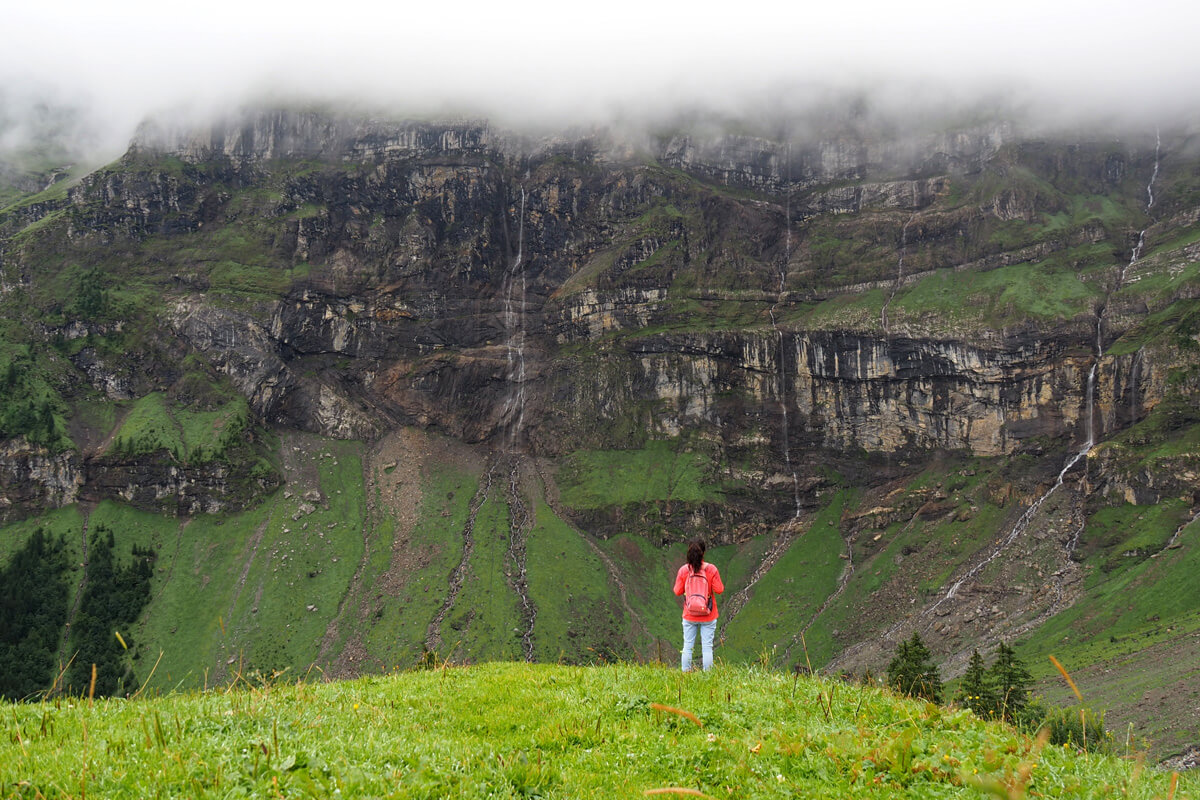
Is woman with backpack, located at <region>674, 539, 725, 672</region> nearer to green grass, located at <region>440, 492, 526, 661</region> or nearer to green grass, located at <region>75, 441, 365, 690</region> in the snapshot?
green grass, located at <region>440, 492, 526, 661</region>

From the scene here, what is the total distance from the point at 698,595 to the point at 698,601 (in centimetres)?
13

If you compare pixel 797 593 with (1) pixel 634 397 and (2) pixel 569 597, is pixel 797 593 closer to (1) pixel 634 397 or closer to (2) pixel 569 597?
(2) pixel 569 597

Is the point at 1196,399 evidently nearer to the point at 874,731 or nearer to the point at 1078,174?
the point at 1078,174

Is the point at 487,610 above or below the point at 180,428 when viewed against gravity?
below

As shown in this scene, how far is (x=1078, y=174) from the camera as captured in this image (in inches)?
7362

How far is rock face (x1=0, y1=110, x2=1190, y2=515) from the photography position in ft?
525

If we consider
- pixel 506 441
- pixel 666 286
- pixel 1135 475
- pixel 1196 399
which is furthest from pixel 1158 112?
pixel 506 441

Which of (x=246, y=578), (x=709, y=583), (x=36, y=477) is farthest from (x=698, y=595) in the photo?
(x=36, y=477)

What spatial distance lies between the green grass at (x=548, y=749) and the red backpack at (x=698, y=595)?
108 inches

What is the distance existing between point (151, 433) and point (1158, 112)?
29358 centimetres

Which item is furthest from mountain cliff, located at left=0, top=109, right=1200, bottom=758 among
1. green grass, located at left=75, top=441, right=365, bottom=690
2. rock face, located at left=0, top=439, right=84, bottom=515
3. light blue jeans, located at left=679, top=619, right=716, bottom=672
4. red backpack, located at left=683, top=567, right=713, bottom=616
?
red backpack, located at left=683, top=567, right=713, bottom=616

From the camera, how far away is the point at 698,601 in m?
14.5

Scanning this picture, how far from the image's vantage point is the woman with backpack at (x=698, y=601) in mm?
14523

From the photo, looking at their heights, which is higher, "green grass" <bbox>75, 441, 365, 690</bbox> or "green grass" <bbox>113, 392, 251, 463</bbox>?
"green grass" <bbox>113, 392, 251, 463</bbox>
